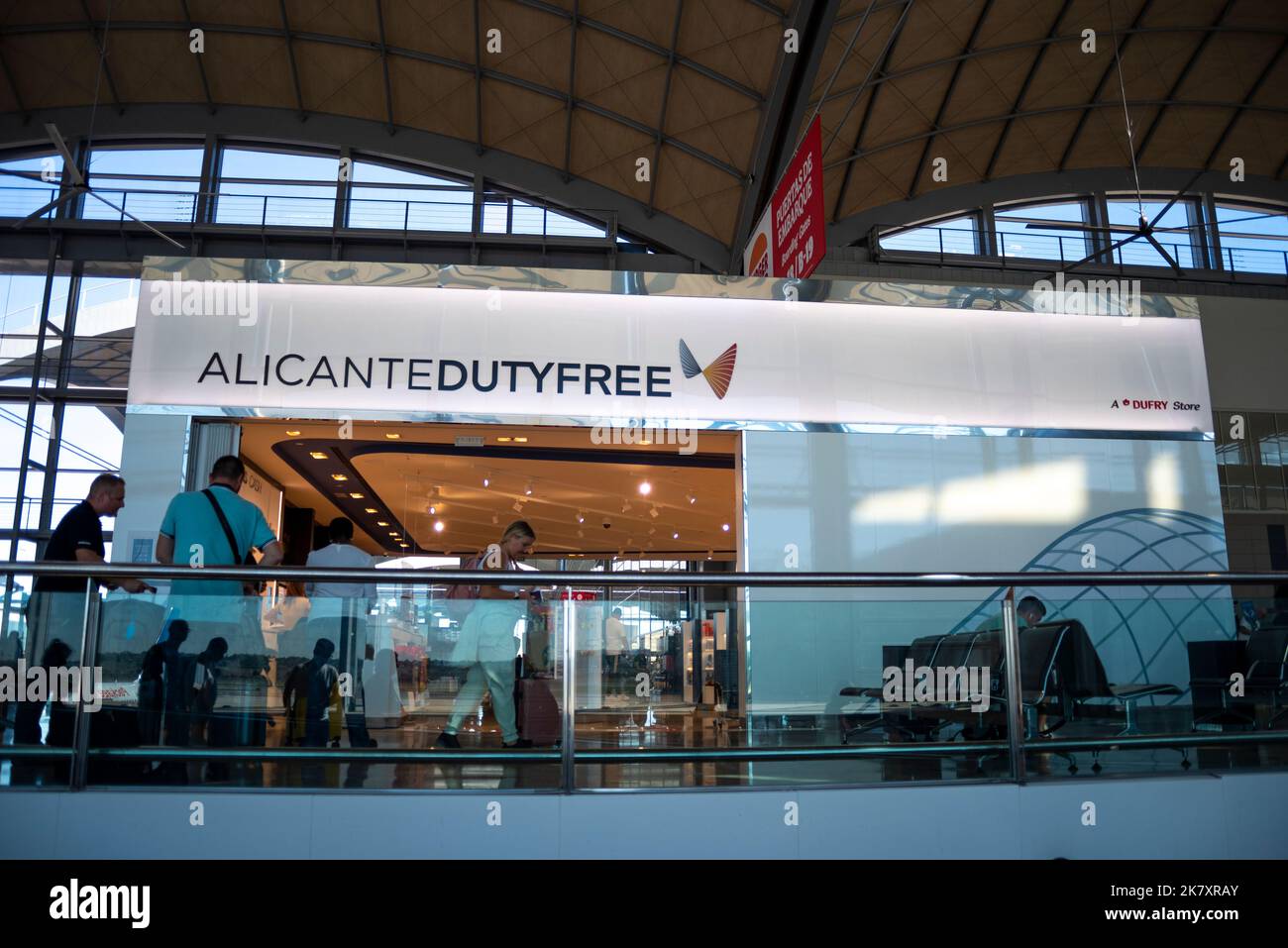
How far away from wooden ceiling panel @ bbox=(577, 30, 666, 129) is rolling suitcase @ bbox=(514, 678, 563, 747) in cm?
1335

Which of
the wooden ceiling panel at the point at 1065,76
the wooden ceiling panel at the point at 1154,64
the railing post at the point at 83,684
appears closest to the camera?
the railing post at the point at 83,684

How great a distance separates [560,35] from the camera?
1541cm

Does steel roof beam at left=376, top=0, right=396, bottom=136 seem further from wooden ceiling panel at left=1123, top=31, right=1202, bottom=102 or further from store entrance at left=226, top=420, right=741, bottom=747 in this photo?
wooden ceiling panel at left=1123, top=31, right=1202, bottom=102

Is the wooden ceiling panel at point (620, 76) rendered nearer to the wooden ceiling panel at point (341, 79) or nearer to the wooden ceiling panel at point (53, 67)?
the wooden ceiling panel at point (341, 79)

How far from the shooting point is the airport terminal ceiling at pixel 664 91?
15.0 m

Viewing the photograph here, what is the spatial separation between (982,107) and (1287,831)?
1513 cm

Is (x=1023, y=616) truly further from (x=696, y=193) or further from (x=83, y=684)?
(x=696, y=193)

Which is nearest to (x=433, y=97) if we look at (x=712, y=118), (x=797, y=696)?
(x=712, y=118)

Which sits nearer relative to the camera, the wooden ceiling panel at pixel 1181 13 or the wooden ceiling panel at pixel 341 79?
the wooden ceiling panel at pixel 1181 13

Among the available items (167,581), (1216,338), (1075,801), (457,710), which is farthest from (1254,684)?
(1216,338)

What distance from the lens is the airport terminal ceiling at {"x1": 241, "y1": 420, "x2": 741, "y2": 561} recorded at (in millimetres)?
9383

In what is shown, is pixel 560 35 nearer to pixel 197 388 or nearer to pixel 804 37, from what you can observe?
pixel 804 37

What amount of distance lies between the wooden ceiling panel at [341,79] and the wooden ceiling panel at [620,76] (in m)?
3.56

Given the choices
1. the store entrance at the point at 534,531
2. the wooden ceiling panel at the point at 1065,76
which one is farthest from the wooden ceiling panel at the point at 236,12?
the wooden ceiling panel at the point at 1065,76
